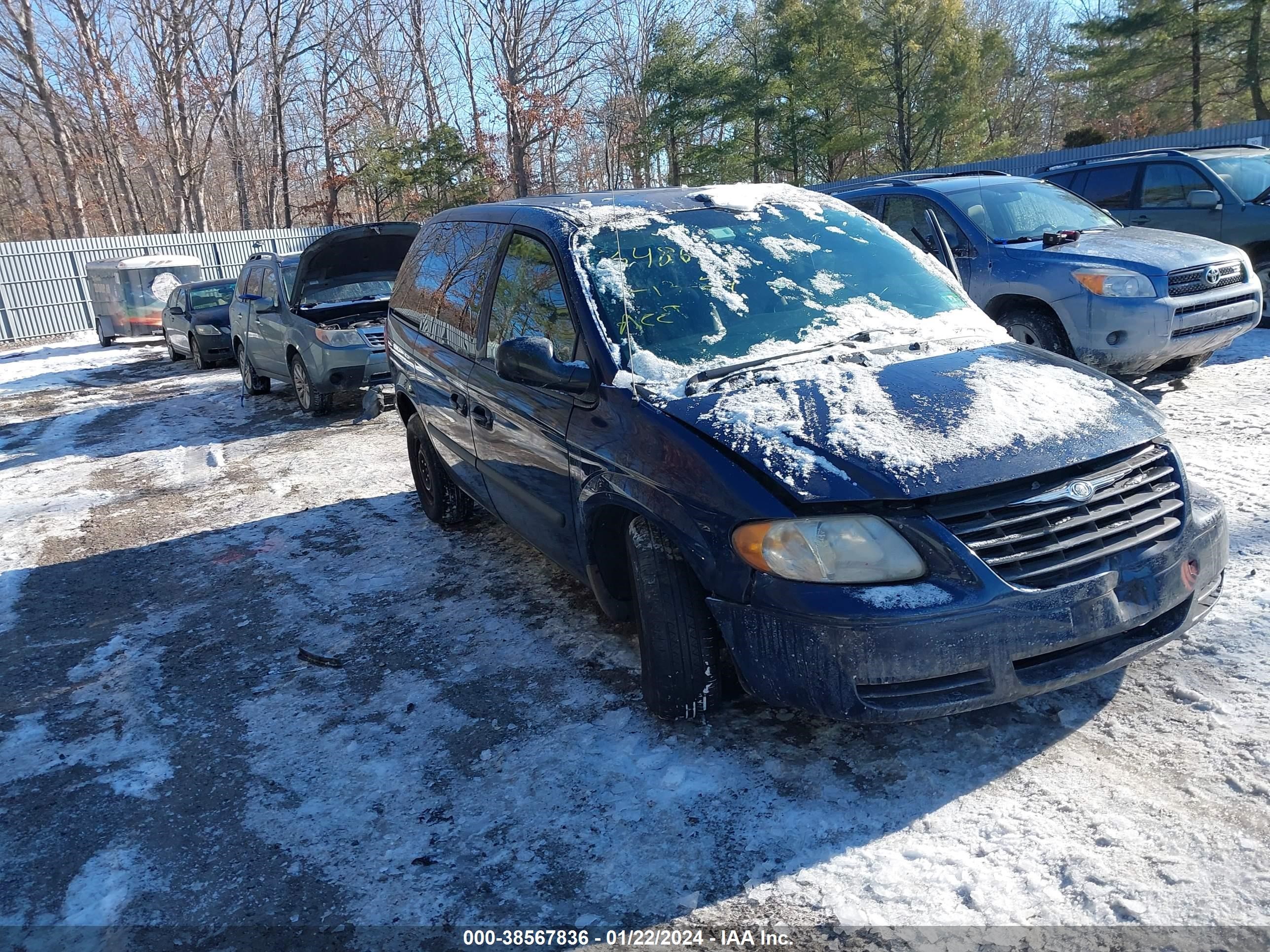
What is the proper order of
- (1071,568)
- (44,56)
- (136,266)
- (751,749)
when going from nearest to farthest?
(1071,568) → (751,749) → (136,266) → (44,56)

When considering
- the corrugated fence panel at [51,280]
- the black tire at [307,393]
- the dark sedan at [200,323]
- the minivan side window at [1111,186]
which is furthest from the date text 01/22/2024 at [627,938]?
the corrugated fence panel at [51,280]

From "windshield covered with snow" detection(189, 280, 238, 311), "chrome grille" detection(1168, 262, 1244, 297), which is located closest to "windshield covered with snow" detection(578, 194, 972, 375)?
"chrome grille" detection(1168, 262, 1244, 297)

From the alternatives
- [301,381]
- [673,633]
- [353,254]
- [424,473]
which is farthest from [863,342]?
[301,381]

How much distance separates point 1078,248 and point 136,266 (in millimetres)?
20155

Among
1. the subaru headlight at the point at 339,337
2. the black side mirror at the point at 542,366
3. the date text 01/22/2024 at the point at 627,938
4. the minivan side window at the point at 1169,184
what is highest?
the minivan side window at the point at 1169,184

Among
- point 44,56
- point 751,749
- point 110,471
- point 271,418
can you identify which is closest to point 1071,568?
point 751,749

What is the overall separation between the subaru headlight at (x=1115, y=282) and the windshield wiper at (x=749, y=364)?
3806 millimetres

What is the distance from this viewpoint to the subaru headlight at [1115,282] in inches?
251

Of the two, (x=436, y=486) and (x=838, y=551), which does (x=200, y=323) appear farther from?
(x=838, y=551)

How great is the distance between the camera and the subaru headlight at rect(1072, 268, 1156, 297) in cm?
636

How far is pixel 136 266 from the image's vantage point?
66.5 feet

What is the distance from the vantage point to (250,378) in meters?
12.0

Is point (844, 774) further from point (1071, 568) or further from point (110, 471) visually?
point (110, 471)

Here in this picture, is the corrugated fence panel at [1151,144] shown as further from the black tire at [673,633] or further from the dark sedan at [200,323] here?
the black tire at [673,633]
